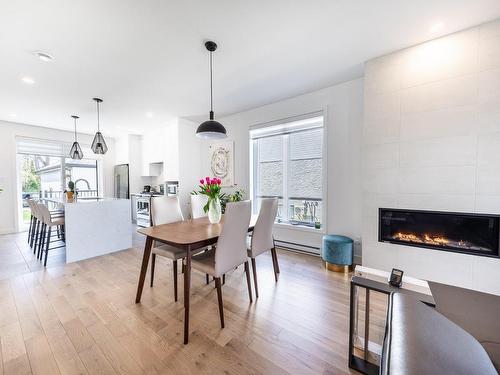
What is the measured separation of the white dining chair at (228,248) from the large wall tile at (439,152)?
1.84 meters

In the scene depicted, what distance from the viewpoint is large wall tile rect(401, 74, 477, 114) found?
193cm

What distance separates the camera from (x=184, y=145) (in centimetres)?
466

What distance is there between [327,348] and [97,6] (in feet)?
10.3

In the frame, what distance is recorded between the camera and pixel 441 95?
6.72 feet

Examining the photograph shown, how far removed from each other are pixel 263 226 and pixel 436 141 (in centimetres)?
196

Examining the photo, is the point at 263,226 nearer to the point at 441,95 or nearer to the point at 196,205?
the point at 196,205

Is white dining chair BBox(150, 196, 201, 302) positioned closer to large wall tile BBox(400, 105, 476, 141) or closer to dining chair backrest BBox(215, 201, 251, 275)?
dining chair backrest BBox(215, 201, 251, 275)

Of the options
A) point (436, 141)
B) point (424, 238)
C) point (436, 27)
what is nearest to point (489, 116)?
point (436, 141)

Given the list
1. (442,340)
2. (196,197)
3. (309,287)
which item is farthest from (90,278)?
(442,340)

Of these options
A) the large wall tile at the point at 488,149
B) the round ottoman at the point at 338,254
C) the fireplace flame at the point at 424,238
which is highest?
the large wall tile at the point at 488,149

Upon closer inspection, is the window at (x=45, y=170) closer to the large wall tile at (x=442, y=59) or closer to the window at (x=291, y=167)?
the window at (x=291, y=167)

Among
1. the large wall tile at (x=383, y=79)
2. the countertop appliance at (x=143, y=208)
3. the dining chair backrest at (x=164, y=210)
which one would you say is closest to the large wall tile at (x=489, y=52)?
the large wall tile at (x=383, y=79)

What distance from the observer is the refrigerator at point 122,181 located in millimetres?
5797

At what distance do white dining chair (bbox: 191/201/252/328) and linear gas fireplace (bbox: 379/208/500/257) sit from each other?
1677 millimetres
